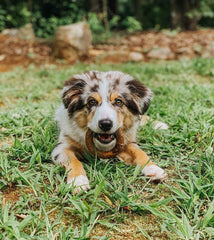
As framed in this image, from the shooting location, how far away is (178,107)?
468 cm

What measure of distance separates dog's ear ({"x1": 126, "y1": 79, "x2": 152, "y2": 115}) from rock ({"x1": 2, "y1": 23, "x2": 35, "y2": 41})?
954 centimetres

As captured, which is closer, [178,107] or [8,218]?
[8,218]

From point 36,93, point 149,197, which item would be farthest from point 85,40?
point 149,197

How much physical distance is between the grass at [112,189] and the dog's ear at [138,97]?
45 centimetres

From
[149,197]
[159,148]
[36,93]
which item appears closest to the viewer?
[149,197]

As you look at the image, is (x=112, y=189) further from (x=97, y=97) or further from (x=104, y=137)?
(x=97, y=97)

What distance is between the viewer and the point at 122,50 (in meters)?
10.2

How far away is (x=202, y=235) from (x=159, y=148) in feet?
4.73

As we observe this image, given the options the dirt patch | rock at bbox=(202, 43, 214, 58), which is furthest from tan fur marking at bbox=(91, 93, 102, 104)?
rock at bbox=(202, 43, 214, 58)

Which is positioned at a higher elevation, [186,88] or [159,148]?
[159,148]

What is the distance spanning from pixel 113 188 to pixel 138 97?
4.29ft

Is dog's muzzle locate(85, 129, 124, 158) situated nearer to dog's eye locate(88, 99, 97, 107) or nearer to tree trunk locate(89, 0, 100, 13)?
dog's eye locate(88, 99, 97, 107)

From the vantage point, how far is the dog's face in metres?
3.00

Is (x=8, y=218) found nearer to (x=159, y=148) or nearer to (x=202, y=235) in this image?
(x=202, y=235)
